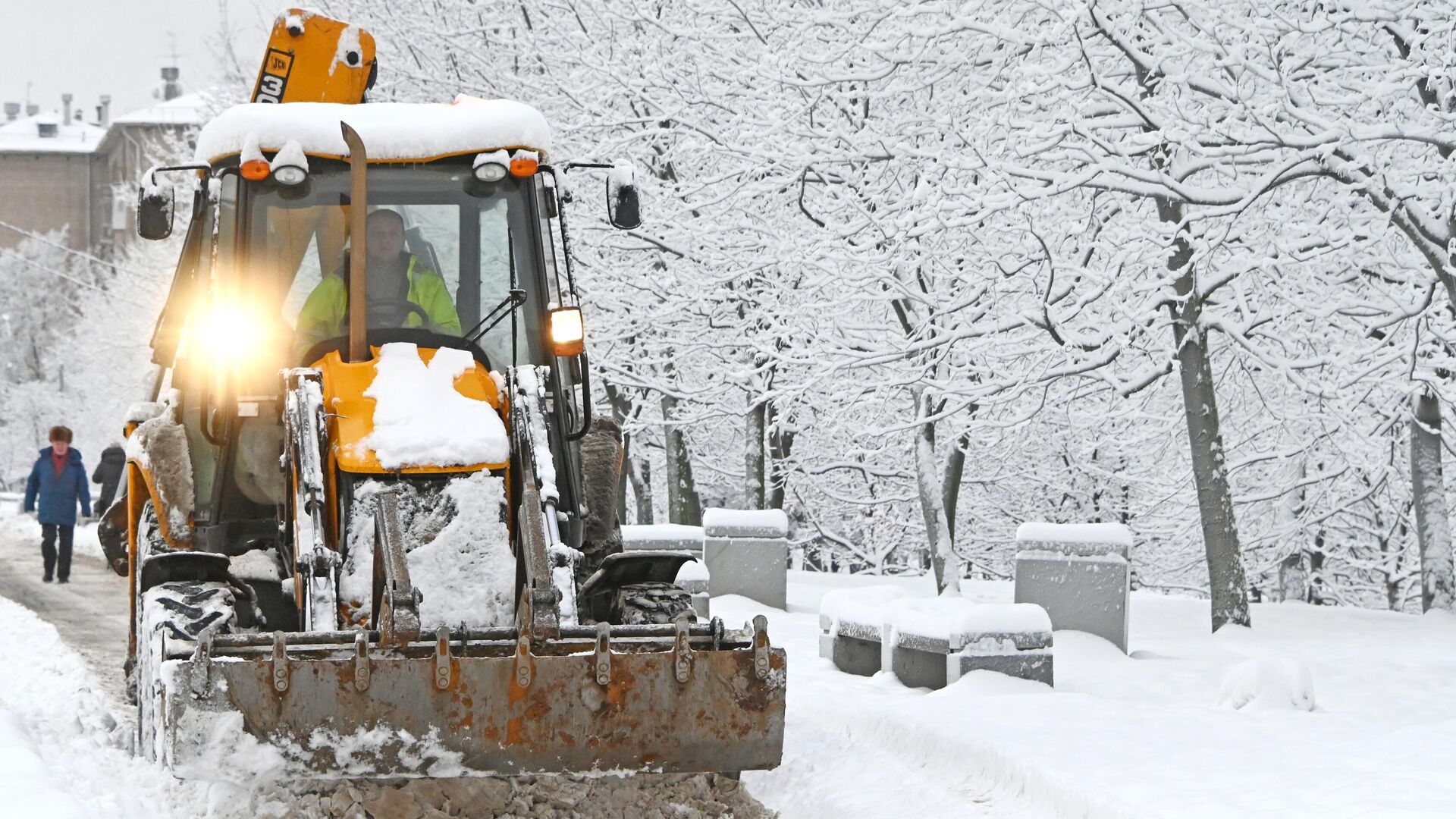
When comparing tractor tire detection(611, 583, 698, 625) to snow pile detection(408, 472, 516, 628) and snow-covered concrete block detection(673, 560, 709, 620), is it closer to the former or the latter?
snow pile detection(408, 472, 516, 628)

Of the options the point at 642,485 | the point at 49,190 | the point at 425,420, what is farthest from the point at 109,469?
the point at 49,190

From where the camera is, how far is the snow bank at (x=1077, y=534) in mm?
11156

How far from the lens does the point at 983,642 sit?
8.94 metres

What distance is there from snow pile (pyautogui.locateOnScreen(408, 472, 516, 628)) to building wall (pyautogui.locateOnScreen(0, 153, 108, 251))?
330 ft

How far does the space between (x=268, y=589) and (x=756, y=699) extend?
2081 mm

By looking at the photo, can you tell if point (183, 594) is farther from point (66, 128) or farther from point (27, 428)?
point (66, 128)

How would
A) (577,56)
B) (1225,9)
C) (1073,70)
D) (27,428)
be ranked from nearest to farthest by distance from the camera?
(1225,9), (1073,70), (577,56), (27,428)

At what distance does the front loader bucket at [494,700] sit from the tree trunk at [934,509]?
1024 centimetres

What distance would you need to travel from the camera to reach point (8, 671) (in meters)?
9.09

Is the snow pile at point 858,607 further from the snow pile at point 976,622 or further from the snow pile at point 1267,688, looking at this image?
the snow pile at point 1267,688

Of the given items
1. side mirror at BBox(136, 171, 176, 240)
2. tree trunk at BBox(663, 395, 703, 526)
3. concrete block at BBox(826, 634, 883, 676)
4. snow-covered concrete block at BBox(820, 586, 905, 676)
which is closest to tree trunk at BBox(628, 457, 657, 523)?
tree trunk at BBox(663, 395, 703, 526)

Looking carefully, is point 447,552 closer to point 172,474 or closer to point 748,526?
point 172,474

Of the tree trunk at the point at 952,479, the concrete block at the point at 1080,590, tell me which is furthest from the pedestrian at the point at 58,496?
the concrete block at the point at 1080,590

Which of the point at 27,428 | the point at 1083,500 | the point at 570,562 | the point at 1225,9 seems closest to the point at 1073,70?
the point at 1225,9
